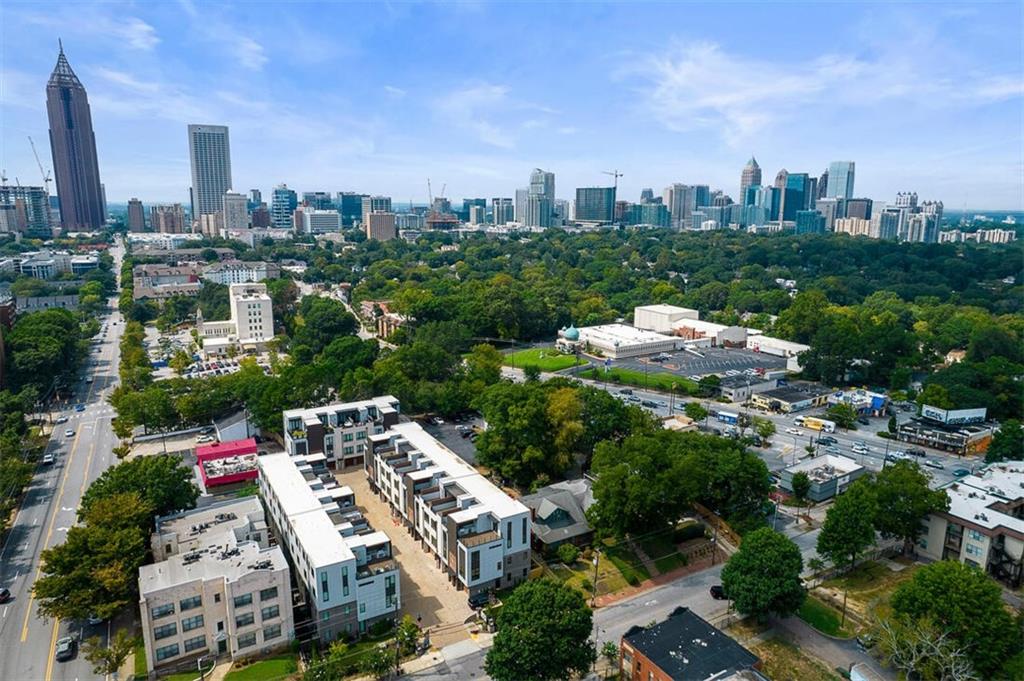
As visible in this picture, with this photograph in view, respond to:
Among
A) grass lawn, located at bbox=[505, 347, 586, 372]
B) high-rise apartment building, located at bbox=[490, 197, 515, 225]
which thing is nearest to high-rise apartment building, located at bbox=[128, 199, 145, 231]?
high-rise apartment building, located at bbox=[490, 197, 515, 225]

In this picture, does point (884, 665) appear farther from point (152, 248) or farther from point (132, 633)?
point (152, 248)

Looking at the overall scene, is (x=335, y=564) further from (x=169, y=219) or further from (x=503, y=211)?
(x=503, y=211)

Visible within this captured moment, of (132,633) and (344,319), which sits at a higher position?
(344,319)

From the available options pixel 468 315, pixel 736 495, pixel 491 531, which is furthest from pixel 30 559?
pixel 468 315

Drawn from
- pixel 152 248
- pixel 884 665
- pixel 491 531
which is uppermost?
pixel 152 248

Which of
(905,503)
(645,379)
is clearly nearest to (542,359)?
(645,379)

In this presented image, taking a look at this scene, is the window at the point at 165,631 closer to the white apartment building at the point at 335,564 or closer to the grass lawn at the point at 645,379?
the white apartment building at the point at 335,564

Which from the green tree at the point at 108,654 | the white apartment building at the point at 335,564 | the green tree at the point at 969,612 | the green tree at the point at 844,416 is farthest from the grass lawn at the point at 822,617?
the green tree at the point at 108,654
